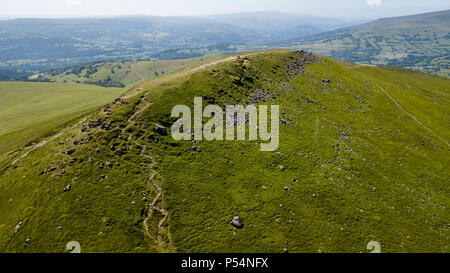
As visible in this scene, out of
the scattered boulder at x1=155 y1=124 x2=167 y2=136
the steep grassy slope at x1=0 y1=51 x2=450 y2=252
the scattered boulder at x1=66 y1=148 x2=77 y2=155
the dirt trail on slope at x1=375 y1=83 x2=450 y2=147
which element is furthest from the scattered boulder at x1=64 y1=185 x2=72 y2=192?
the dirt trail on slope at x1=375 y1=83 x2=450 y2=147

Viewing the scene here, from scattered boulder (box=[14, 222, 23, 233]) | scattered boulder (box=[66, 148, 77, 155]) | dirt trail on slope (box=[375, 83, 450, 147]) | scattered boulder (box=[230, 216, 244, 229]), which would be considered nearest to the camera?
scattered boulder (box=[14, 222, 23, 233])

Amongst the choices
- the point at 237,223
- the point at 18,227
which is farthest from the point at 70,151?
the point at 237,223

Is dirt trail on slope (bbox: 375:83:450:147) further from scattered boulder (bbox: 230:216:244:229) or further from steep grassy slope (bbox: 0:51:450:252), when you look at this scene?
scattered boulder (bbox: 230:216:244:229)

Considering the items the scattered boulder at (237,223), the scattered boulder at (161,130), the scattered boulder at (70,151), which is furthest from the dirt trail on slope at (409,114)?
the scattered boulder at (70,151)

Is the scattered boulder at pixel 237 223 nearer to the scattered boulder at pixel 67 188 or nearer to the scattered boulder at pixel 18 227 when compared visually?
the scattered boulder at pixel 67 188

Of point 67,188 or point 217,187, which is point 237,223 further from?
point 67,188

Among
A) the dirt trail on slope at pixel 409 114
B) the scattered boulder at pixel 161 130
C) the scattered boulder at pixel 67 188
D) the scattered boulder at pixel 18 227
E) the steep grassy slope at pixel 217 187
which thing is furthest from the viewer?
the dirt trail on slope at pixel 409 114
